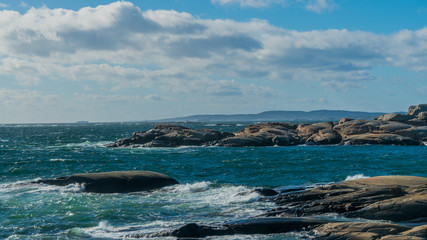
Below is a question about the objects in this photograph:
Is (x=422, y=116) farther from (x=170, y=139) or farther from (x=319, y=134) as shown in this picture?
(x=170, y=139)

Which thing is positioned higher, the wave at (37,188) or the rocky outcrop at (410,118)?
the rocky outcrop at (410,118)

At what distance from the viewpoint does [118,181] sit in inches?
1043

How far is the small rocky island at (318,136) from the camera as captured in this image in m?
65.2

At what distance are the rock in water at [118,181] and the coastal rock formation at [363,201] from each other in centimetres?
936

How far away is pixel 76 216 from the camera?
1988 centimetres

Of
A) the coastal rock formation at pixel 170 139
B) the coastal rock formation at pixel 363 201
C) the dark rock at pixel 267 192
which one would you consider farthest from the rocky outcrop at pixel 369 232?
the coastal rock formation at pixel 170 139

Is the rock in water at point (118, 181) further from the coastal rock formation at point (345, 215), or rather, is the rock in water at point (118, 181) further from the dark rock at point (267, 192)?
the coastal rock formation at point (345, 215)

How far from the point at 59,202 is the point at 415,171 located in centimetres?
2889

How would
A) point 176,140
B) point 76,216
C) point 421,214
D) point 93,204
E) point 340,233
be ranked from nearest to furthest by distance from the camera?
point 340,233 → point 421,214 → point 76,216 → point 93,204 → point 176,140

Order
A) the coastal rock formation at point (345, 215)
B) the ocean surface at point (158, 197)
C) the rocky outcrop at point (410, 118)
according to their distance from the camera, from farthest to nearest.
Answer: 1. the rocky outcrop at point (410, 118)
2. the ocean surface at point (158, 197)
3. the coastal rock formation at point (345, 215)

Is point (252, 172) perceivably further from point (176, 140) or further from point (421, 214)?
point (176, 140)

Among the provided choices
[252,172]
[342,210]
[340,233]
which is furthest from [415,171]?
[340,233]

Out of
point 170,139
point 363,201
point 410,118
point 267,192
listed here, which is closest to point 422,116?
point 410,118

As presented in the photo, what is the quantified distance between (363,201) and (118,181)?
15512mm
